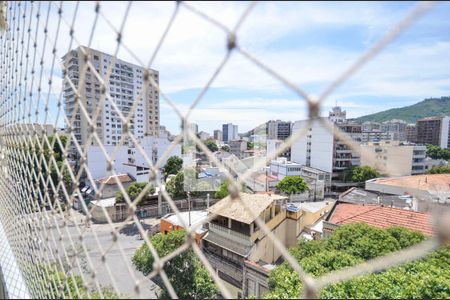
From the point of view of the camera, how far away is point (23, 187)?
137cm

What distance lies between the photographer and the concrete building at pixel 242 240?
4133 mm

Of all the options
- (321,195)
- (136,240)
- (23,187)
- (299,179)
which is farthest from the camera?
(321,195)

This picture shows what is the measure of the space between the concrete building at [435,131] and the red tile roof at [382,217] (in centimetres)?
2082

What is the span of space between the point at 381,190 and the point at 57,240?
7970mm

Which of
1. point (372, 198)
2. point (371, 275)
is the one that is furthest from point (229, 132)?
point (371, 275)

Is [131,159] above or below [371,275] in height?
below

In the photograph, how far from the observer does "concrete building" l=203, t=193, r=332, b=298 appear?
4.13 m

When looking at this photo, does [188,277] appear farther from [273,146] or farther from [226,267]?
[273,146]

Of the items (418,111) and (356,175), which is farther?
(418,111)

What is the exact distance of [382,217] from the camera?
4285 mm

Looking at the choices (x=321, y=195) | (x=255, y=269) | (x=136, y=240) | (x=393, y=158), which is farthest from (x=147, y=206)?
(x=393, y=158)

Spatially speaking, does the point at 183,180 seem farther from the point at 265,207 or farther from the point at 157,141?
the point at 265,207

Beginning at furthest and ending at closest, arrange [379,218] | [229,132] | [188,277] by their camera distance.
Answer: [229,132] → [379,218] → [188,277]

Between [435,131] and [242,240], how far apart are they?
23.5 m
